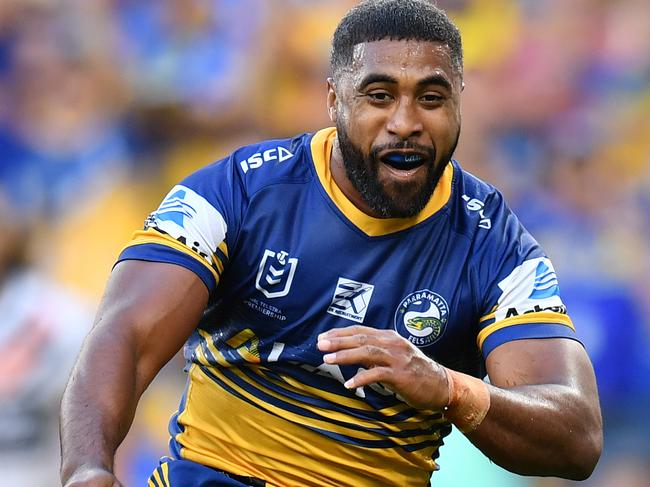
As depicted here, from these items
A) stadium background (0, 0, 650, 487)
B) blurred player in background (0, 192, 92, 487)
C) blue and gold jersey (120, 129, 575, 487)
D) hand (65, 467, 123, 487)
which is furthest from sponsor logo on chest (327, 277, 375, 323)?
blurred player in background (0, 192, 92, 487)

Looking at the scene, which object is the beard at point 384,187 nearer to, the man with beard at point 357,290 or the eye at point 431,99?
the man with beard at point 357,290

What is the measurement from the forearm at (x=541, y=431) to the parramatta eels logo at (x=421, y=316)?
394 millimetres

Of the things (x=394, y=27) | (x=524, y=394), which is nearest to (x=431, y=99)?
(x=394, y=27)

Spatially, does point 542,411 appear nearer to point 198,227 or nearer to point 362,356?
point 362,356

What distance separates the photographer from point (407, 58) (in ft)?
13.4

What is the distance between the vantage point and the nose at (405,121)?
13.2ft

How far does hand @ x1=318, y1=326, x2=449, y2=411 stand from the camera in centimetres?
336

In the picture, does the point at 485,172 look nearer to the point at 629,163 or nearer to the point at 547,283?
the point at 629,163

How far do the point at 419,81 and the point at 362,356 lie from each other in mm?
1156

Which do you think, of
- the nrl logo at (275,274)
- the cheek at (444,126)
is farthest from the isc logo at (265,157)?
the cheek at (444,126)

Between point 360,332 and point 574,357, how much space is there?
3.41 feet

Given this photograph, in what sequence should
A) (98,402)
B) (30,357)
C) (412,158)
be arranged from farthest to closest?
(30,357) < (412,158) < (98,402)

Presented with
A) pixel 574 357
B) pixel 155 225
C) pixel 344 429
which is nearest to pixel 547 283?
pixel 574 357

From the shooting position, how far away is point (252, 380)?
4.19 meters
